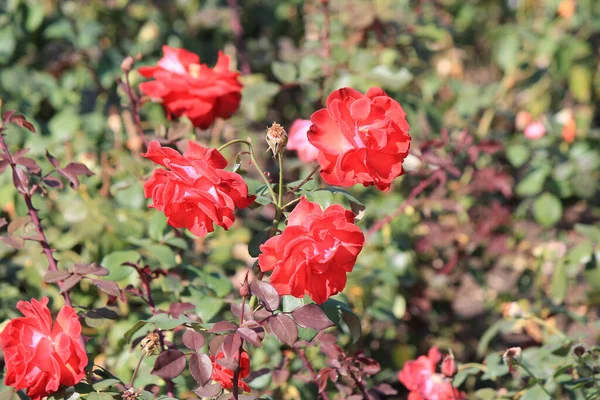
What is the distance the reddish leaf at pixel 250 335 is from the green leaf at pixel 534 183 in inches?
57.7

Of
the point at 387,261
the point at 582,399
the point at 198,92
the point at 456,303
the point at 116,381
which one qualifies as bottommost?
the point at 456,303

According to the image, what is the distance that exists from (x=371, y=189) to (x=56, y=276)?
1190 millimetres

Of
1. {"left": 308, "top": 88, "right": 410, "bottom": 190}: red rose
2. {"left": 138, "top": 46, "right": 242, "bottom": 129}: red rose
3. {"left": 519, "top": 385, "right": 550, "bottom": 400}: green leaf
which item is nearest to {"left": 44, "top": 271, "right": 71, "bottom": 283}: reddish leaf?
{"left": 138, "top": 46, "right": 242, "bottom": 129}: red rose

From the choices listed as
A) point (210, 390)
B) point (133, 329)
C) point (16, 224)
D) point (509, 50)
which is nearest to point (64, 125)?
point (16, 224)

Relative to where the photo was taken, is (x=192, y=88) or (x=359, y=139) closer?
(x=359, y=139)

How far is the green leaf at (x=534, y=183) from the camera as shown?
2178mm

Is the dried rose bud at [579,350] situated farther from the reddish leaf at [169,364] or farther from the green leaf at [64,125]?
the green leaf at [64,125]

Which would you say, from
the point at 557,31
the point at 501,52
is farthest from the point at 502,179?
the point at 557,31

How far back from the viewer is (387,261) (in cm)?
192

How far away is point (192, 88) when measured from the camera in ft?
4.20

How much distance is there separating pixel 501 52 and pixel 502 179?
706 millimetres

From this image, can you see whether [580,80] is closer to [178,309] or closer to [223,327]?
[178,309]

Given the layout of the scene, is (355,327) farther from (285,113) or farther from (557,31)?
(557,31)

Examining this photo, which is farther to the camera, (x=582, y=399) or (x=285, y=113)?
(x=285, y=113)
